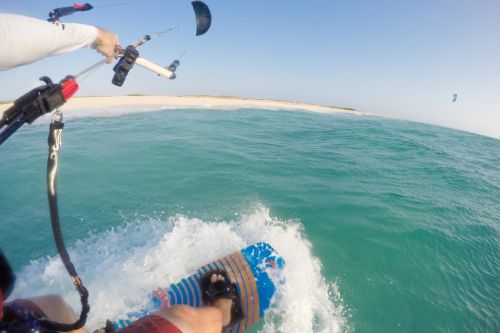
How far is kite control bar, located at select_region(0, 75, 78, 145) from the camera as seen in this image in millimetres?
1262

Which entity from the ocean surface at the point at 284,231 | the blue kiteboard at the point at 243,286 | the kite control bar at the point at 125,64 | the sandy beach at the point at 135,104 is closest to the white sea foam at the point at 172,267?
the ocean surface at the point at 284,231

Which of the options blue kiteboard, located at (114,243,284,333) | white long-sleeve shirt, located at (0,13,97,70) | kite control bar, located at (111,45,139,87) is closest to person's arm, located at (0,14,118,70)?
white long-sleeve shirt, located at (0,13,97,70)

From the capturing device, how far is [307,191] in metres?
8.55

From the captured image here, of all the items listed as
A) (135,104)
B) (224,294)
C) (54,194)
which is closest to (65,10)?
(54,194)

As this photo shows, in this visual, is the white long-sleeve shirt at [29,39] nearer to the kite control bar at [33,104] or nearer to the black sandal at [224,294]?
the kite control bar at [33,104]

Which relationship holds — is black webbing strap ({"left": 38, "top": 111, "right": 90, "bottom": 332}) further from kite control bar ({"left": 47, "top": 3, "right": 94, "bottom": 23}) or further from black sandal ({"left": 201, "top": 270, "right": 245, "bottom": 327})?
black sandal ({"left": 201, "top": 270, "right": 245, "bottom": 327})

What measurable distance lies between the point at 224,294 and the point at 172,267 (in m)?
1.53

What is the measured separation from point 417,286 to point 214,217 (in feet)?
15.2

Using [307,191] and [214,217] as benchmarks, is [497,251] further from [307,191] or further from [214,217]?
[214,217]

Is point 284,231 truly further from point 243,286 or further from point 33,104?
point 33,104

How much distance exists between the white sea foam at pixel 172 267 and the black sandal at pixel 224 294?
0.64 m

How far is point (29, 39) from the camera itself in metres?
1.31

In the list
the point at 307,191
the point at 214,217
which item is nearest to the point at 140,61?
the point at 214,217

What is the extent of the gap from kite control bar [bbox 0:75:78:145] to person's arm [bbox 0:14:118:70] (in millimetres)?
159
